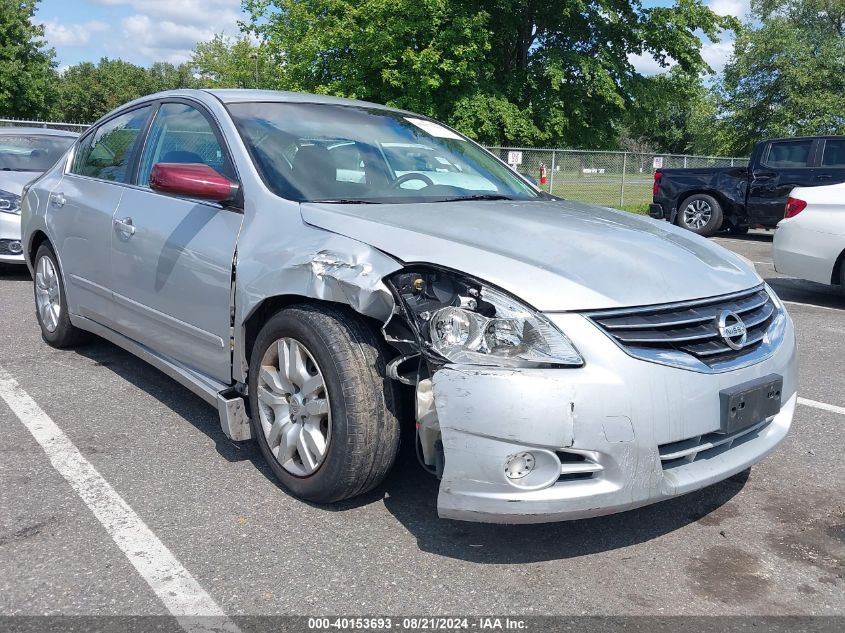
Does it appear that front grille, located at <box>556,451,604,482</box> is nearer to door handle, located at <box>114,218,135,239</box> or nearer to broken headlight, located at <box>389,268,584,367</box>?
broken headlight, located at <box>389,268,584,367</box>

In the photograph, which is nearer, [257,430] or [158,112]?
[257,430]

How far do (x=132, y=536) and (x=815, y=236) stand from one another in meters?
6.83

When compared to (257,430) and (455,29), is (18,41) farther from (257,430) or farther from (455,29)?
(257,430)

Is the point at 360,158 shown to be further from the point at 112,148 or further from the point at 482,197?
the point at 112,148

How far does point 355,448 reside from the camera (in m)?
2.77

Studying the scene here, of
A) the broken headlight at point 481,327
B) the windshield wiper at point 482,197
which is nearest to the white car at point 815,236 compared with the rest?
the windshield wiper at point 482,197

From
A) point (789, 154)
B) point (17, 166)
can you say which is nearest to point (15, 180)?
point (17, 166)

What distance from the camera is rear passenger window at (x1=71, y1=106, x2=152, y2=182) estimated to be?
4367mm

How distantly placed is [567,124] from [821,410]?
22648 mm

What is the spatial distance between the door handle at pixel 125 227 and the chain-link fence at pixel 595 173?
1646 centimetres

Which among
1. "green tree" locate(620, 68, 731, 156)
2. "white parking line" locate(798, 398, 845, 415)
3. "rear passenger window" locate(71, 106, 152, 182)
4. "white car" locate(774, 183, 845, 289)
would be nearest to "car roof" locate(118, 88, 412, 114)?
"rear passenger window" locate(71, 106, 152, 182)

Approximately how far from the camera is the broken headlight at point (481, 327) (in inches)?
96.5

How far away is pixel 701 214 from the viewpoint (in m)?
14.0

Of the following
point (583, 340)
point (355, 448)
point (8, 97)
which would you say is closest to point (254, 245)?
point (355, 448)
